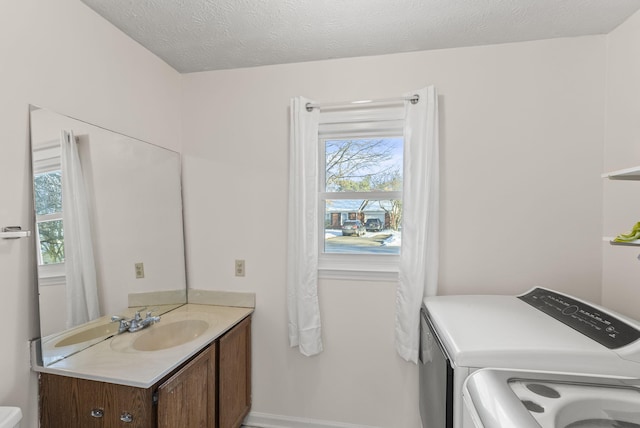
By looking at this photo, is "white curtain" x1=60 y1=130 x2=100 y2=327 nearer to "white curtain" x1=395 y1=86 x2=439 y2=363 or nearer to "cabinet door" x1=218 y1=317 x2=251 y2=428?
"cabinet door" x1=218 y1=317 x2=251 y2=428

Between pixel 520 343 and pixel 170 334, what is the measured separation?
1795mm

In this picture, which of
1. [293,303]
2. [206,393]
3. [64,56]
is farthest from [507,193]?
[64,56]

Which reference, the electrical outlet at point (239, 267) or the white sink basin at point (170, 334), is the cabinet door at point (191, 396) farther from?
the electrical outlet at point (239, 267)

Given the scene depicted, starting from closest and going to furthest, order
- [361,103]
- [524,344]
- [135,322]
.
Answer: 1. [524,344]
2. [135,322]
3. [361,103]

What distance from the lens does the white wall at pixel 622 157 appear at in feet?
4.95

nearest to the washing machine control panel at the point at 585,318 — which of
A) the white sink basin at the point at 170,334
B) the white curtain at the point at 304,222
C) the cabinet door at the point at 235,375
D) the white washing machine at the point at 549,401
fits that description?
the white washing machine at the point at 549,401

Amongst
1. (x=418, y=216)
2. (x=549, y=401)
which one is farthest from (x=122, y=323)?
(x=549, y=401)

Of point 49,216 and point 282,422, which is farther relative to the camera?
point 282,422

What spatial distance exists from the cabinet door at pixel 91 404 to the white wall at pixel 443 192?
0.94 meters

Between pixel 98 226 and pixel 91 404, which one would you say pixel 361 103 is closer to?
pixel 98 226

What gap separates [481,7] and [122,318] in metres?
2.44

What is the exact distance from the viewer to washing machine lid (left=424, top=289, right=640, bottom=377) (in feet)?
3.41

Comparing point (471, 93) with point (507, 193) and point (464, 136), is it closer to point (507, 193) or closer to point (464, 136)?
point (464, 136)

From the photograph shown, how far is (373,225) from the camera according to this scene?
205cm
